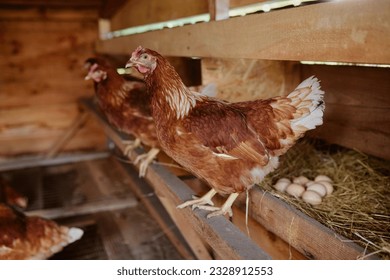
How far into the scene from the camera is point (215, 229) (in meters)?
0.84

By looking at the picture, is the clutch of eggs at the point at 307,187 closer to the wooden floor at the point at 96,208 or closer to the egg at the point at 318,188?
the egg at the point at 318,188

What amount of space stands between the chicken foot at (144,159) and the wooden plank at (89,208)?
0.64 m

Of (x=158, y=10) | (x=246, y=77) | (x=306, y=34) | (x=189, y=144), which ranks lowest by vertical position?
(x=189, y=144)

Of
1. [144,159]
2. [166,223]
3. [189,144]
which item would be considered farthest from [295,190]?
[166,223]

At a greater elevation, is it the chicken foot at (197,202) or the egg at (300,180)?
the chicken foot at (197,202)

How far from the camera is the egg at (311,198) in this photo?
1089mm

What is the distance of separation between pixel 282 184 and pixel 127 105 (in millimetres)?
801

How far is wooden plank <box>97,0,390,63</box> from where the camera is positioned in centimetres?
57

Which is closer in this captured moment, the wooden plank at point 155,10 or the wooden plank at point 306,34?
the wooden plank at point 306,34

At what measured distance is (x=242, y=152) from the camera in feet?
3.20

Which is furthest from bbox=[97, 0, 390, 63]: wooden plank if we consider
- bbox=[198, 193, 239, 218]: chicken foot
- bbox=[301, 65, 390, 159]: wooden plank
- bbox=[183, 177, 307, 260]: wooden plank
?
bbox=[301, 65, 390, 159]: wooden plank

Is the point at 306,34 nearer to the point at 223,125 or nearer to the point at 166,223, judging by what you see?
the point at 223,125

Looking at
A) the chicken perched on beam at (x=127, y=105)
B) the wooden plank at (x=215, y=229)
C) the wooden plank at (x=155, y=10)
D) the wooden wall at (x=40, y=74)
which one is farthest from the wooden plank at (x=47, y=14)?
the wooden plank at (x=215, y=229)

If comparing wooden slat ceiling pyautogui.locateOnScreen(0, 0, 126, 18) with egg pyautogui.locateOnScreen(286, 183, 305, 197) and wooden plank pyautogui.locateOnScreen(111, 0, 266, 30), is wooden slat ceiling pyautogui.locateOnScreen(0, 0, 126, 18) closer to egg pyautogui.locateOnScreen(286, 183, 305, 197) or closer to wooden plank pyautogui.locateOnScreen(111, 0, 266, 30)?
wooden plank pyautogui.locateOnScreen(111, 0, 266, 30)
